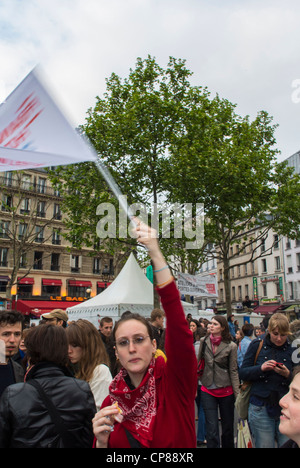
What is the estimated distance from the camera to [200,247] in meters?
24.9

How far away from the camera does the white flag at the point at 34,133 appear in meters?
3.05

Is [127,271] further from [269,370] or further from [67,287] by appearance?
[67,287]

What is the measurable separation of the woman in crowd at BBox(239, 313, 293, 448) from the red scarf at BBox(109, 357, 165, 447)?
287 cm

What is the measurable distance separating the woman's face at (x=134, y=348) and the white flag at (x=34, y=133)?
1278 mm

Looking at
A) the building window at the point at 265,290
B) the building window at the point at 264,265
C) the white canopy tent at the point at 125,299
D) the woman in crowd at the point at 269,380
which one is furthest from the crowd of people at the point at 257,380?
the building window at the point at 264,265

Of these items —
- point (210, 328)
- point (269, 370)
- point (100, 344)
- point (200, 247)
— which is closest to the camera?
point (100, 344)

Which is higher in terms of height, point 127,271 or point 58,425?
point 127,271

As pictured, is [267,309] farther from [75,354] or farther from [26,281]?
[75,354]

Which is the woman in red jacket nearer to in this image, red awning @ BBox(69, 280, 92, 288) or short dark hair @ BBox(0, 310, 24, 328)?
→ short dark hair @ BBox(0, 310, 24, 328)

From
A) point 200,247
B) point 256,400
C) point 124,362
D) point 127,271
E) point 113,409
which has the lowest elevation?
point 256,400

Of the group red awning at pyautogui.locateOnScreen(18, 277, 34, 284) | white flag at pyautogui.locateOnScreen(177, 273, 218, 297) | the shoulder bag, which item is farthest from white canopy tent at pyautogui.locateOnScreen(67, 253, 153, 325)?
red awning at pyautogui.locateOnScreen(18, 277, 34, 284)

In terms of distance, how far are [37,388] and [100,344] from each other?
1.42 m

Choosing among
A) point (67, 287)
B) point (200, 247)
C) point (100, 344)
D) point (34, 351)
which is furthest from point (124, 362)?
point (67, 287)

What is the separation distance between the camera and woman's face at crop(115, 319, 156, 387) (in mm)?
2154
